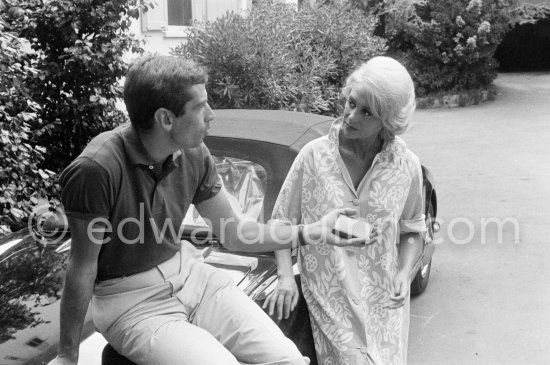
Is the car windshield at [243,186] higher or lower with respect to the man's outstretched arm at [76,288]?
lower

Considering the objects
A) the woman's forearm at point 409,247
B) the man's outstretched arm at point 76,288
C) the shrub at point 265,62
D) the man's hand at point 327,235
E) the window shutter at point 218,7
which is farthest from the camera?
the window shutter at point 218,7

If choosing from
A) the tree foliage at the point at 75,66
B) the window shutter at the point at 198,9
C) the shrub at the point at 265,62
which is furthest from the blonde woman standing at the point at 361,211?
the window shutter at the point at 198,9

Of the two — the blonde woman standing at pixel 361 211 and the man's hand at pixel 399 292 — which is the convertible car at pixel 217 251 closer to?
the blonde woman standing at pixel 361 211

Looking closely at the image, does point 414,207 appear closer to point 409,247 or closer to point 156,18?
point 409,247

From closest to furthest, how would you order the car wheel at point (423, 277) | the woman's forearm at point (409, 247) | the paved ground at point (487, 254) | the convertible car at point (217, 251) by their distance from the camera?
the convertible car at point (217, 251), the woman's forearm at point (409, 247), the paved ground at point (487, 254), the car wheel at point (423, 277)

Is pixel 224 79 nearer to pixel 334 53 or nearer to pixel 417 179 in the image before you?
pixel 334 53

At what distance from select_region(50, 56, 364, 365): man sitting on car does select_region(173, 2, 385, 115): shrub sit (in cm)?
450

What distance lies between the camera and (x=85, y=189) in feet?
6.23

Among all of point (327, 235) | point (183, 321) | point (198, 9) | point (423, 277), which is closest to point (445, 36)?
point (198, 9)

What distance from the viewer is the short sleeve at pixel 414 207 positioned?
2713 mm

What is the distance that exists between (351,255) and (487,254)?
3567 mm

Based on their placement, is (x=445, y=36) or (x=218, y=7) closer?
(x=218, y=7)

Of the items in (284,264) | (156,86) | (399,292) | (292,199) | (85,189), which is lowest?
(399,292)

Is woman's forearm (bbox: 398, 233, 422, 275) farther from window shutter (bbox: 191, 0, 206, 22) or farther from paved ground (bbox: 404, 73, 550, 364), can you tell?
window shutter (bbox: 191, 0, 206, 22)
